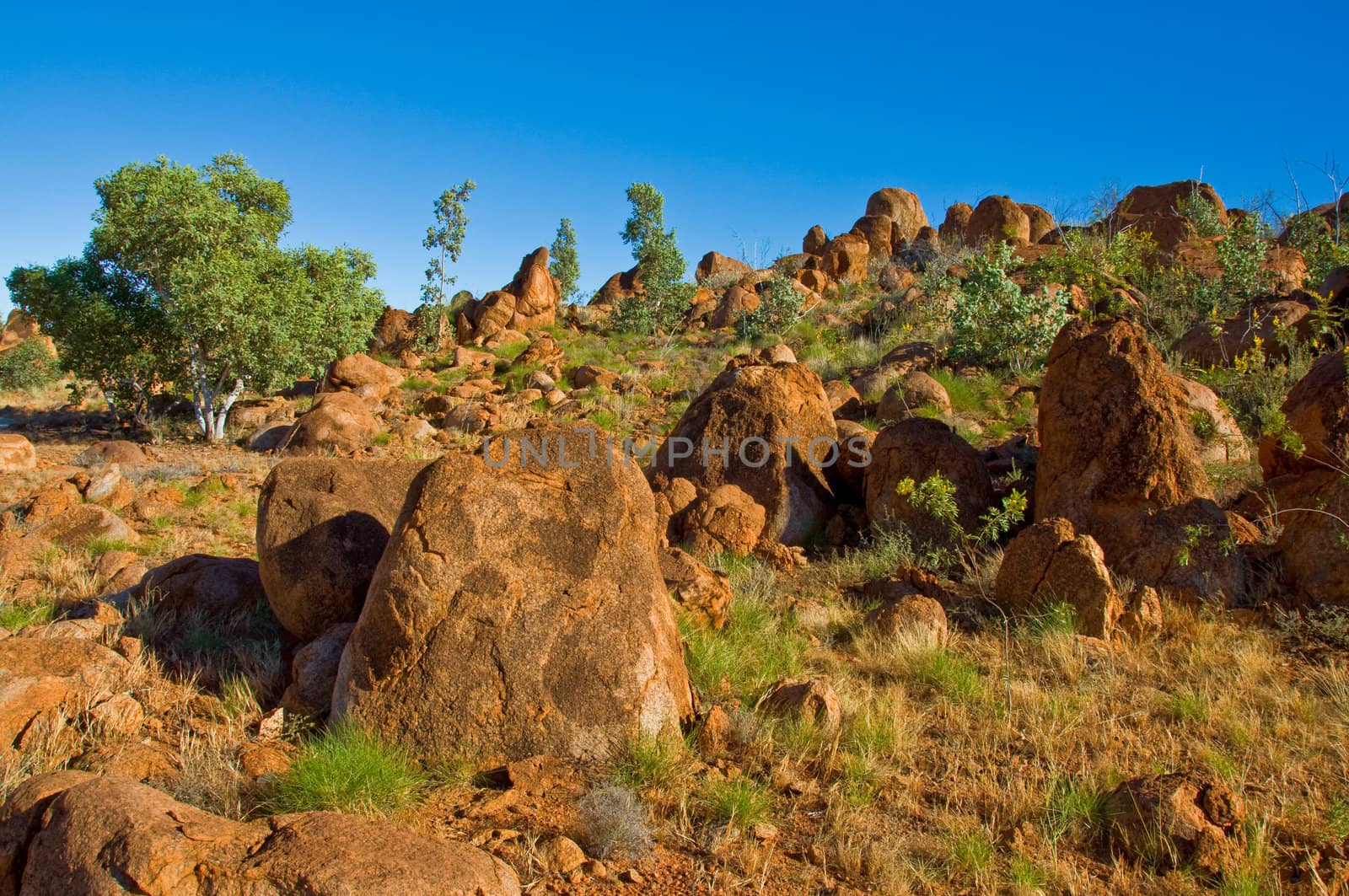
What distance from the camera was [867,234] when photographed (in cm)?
3316

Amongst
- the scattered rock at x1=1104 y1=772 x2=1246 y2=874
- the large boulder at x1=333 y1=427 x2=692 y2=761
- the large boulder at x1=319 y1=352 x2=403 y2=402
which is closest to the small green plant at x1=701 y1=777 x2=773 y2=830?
the large boulder at x1=333 y1=427 x2=692 y2=761

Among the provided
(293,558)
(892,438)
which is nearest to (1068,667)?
(892,438)

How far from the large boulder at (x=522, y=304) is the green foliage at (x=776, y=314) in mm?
9024

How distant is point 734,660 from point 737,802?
1.46 m

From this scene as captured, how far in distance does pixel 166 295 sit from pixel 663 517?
1323 centimetres

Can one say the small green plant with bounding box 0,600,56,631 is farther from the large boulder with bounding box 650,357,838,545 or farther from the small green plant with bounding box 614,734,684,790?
the large boulder with bounding box 650,357,838,545

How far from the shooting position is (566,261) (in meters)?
35.5

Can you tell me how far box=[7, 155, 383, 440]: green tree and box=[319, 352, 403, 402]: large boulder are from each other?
152cm

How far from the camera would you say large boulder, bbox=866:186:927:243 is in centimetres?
3472

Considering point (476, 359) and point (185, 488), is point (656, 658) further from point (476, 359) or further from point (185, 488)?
point (476, 359)

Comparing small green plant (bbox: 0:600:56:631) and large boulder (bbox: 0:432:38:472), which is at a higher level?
large boulder (bbox: 0:432:38:472)

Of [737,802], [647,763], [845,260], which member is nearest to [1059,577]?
[737,802]

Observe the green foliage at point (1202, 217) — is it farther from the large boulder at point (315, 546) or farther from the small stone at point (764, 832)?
the small stone at point (764, 832)

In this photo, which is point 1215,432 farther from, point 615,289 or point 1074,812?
point 615,289
